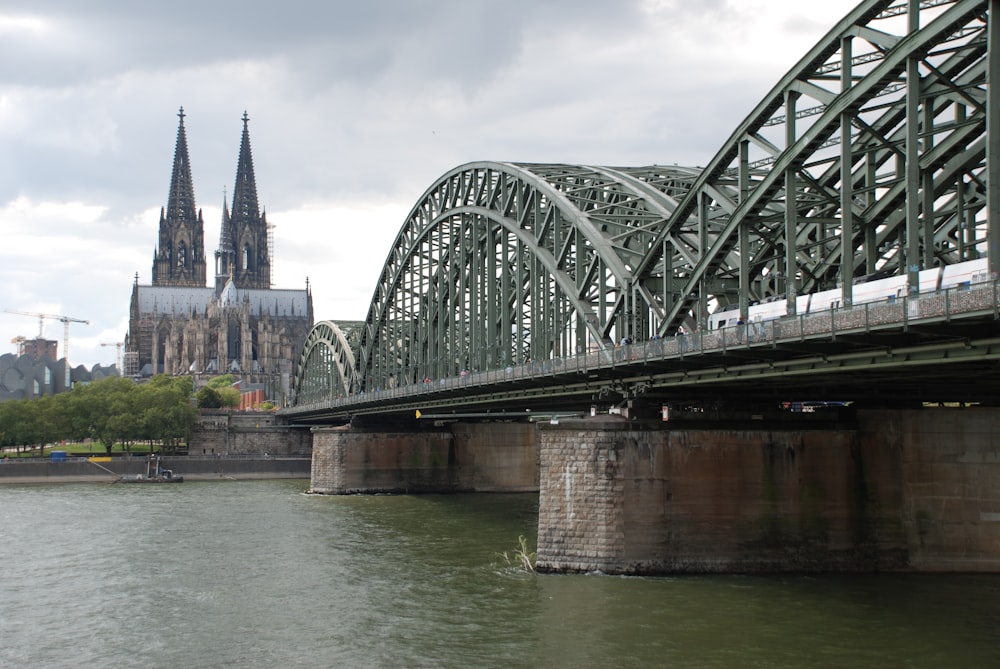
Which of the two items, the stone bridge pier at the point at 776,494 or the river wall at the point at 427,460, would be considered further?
the river wall at the point at 427,460

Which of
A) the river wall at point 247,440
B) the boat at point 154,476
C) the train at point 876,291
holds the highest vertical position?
the train at point 876,291

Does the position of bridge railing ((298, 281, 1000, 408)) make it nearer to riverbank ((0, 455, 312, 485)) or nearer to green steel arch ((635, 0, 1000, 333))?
green steel arch ((635, 0, 1000, 333))

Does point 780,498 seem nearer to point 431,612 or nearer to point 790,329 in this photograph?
point 790,329

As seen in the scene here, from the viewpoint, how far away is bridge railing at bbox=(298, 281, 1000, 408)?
2741 centimetres

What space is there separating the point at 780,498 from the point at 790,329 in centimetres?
1068

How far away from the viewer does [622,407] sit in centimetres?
4581

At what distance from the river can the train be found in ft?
30.1

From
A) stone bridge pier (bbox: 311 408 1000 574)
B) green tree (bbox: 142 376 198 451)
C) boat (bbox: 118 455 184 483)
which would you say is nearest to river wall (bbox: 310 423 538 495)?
boat (bbox: 118 455 184 483)

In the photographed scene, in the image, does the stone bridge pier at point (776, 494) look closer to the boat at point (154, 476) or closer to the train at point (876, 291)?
the train at point (876, 291)

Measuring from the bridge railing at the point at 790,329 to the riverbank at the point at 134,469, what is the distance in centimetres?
6642

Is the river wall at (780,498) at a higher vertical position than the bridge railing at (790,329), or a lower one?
lower

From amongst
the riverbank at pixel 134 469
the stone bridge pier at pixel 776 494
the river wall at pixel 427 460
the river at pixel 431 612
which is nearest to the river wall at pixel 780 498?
the stone bridge pier at pixel 776 494

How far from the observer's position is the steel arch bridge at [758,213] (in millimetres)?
34250

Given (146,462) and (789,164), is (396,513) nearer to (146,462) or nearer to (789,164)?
(789,164)
